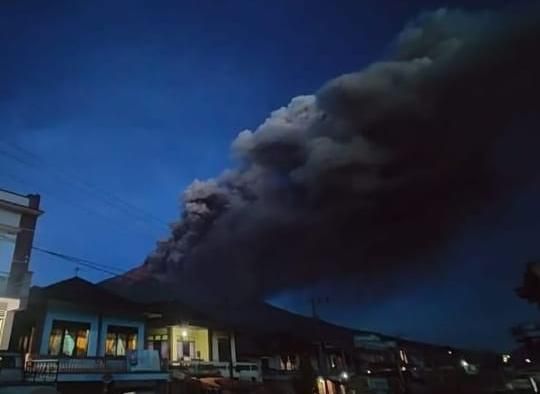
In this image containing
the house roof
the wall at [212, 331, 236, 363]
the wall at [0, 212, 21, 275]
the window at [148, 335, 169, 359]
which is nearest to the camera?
the wall at [0, 212, 21, 275]

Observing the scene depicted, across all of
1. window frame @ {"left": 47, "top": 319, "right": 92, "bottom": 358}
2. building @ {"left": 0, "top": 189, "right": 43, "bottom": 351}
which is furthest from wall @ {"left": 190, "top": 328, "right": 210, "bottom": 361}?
building @ {"left": 0, "top": 189, "right": 43, "bottom": 351}

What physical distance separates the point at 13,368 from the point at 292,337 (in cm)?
3150

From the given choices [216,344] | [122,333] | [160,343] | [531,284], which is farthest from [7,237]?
[531,284]

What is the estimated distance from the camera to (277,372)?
41625 millimetres

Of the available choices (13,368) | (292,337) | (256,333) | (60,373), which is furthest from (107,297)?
(292,337)

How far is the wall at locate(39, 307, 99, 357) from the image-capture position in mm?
26422

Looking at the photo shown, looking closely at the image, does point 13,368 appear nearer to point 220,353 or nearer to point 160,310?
point 160,310

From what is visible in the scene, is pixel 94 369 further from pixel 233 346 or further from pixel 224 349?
pixel 224 349

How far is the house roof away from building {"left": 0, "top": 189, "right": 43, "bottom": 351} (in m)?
2.64

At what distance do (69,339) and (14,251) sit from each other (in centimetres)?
663

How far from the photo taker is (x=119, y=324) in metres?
31.1

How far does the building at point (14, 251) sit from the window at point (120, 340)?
24.0ft

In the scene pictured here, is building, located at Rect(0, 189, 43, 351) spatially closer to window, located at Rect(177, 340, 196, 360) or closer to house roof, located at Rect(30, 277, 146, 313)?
house roof, located at Rect(30, 277, 146, 313)

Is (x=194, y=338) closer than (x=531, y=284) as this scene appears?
No
